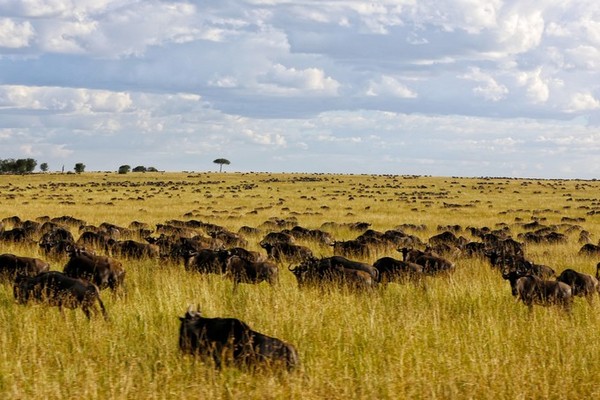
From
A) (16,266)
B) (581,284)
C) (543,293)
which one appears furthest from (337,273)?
(16,266)

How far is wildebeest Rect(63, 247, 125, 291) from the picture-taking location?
12703 millimetres

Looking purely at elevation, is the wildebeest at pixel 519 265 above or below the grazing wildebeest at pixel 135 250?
above

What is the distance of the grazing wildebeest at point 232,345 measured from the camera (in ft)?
24.3

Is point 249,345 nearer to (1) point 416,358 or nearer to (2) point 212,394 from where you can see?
(2) point 212,394

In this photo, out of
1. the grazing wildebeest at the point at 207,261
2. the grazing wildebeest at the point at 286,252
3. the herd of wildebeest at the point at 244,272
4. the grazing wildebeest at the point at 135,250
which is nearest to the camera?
the herd of wildebeest at the point at 244,272

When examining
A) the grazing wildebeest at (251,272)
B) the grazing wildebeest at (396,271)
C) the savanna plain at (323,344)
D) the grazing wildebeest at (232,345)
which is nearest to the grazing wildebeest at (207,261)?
the savanna plain at (323,344)

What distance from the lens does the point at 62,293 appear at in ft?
32.5

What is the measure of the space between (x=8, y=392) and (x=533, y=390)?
5.64 meters

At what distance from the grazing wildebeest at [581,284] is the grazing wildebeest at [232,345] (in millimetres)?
7649

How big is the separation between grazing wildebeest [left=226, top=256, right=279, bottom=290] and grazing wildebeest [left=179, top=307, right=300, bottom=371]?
219 inches

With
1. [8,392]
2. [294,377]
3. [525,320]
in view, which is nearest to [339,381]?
[294,377]

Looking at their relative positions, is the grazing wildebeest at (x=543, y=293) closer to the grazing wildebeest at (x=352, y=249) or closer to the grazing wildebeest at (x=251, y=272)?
the grazing wildebeest at (x=251, y=272)

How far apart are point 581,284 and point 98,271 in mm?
9625

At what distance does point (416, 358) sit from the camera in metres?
8.03
